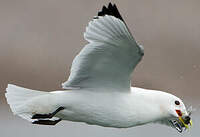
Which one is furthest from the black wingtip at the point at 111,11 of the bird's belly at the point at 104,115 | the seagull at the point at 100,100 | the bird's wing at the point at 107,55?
the bird's belly at the point at 104,115

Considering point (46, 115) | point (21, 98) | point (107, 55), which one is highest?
point (107, 55)

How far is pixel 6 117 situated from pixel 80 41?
4.96 feet

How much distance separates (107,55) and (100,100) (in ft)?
A: 1.16

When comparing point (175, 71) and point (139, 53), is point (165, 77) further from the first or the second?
point (139, 53)

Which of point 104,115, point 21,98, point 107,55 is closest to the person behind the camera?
point 107,55

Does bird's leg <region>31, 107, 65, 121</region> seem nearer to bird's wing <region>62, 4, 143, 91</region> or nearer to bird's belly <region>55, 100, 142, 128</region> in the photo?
bird's belly <region>55, 100, 142, 128</region>

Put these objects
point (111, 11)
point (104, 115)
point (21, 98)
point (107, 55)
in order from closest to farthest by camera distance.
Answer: point (111, 11), point (107, 55), point (104, 115), point (21, 98)

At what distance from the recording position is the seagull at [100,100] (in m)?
4.76

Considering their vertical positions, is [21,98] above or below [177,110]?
above

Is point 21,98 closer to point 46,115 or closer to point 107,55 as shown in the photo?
point 46,115

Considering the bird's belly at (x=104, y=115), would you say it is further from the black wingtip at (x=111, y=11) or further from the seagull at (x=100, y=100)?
the black wingtip at (x=111, y=11)

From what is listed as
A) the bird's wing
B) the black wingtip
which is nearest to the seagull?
the bird's wing

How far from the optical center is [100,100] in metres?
4.88

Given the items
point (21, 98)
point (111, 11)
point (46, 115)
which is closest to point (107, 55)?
point (111, 11)
